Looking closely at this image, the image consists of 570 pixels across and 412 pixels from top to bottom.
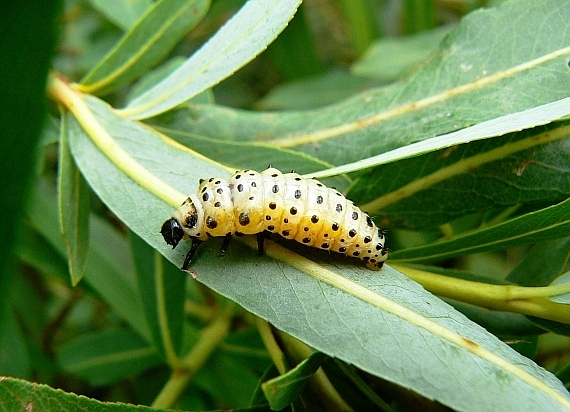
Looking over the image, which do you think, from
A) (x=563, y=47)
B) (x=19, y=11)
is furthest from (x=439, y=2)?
(x=19, y=11)

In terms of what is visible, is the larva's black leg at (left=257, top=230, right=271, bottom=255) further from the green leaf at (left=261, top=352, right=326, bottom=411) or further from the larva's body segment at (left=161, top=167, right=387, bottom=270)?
the green leaf at (left=261, top=352, right=326, bottom=411)

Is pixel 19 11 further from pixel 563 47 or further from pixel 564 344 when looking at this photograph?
pixel 564 344

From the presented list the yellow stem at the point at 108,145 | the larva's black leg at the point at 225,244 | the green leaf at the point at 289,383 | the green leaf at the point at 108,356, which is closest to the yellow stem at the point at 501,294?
the green leaf at the point at 289,383

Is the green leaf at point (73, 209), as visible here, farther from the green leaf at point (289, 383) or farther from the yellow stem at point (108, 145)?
the green leaf at point (289, 383)

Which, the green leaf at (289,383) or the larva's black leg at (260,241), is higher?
the larva's black leg at (260,241)

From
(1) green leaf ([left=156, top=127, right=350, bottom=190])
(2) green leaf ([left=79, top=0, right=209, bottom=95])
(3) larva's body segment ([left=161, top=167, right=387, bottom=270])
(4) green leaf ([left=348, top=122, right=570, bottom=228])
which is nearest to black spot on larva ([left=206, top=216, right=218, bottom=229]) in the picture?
(3) larva's body segment ([left=161, top=167, right=387, bottom=270])

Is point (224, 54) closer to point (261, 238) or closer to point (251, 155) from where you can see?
point (251, 155)
